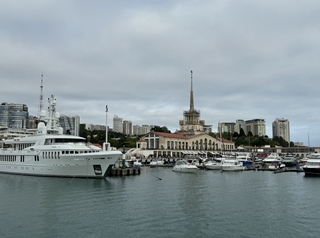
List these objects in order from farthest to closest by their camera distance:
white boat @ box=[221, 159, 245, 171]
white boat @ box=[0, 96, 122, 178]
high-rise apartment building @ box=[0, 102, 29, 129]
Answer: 1. high-rise apartment building @ box=[0, 102, 29, 129]
2. white boat @ box=[221, 159, 245, 171]
3. white boat @ box=[0, 96, 122, 178]

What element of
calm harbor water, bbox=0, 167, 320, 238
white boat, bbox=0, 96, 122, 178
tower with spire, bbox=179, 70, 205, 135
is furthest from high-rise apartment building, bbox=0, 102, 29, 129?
calm harbor water, bbox=0, 167, 320, 238

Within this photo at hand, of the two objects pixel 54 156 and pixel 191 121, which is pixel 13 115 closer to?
pixel 191 121

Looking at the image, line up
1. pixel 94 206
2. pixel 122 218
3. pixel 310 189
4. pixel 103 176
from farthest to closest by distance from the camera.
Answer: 1. pixel 103 176
2. pixel 310 189
3. pixel 94 206
4. pixel 122 218

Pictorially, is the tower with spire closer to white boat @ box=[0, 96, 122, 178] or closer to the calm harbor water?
white boat @ box=[0, 96, 122, 178]

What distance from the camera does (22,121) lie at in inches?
5925

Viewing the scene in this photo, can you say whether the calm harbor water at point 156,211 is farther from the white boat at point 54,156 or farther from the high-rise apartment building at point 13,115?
the high-rise apartment building at point 13,115

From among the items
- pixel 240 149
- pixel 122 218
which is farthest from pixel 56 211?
pixel 240 149

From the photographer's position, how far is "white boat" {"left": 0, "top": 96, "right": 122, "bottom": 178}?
4250cm

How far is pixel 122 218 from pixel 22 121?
145 m

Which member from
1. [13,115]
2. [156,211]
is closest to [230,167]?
[156,211]

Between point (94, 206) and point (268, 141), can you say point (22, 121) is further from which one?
point (94, 206)

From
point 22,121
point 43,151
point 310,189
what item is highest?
point 22,121

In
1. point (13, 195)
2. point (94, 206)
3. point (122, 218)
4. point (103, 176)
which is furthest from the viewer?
point (103, 176)

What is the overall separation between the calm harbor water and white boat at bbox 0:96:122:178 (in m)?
6.34
